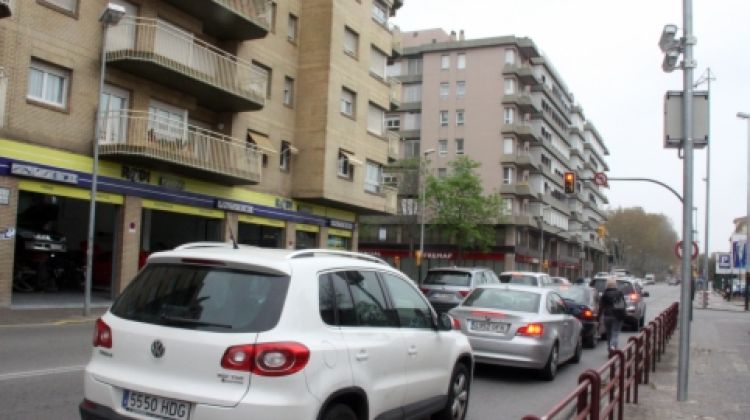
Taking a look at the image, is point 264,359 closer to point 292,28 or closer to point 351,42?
point 292,28

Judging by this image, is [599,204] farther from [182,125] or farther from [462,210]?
[182,125]

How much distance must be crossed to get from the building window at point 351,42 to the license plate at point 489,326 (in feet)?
75.2

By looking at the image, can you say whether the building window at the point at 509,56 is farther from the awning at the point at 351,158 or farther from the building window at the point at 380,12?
the awning at the point at 351,158

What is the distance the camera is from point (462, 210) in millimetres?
52125

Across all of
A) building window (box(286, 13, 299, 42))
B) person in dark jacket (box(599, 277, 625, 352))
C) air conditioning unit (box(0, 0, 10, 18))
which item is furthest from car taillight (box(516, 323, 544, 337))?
building window (box(286, 13, 299, 42))

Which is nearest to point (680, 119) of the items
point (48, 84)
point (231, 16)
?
point (48, 84)

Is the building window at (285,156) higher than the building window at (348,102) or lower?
lower

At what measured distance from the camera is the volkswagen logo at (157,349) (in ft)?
13.8

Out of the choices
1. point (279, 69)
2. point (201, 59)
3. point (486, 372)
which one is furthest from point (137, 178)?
point (486, 372)

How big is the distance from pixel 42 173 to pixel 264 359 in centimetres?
1629

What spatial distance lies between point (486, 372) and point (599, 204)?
430 ft

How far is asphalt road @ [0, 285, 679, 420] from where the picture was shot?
22.0 feet

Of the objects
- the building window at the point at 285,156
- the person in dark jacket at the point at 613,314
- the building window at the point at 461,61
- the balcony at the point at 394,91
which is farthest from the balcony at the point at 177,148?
the building window at the point at 461,61

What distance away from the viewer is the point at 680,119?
8938 mm
